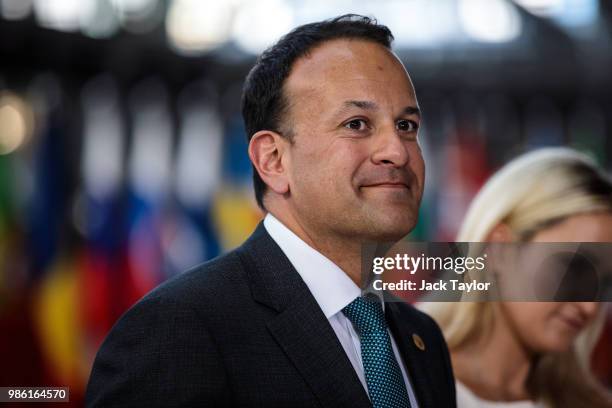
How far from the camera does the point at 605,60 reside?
509 centimetres

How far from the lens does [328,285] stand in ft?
5.29

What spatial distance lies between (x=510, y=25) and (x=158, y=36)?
2.16 meters

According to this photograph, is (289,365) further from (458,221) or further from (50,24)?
(50,24)

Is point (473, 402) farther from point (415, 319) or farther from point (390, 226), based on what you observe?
point (390, 226)

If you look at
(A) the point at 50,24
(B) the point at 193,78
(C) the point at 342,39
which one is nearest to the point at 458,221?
Answer: (B) the point at 193,78

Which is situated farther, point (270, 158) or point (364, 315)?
point (270, 158)

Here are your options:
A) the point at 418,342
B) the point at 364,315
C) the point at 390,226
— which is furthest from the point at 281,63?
the point at 418,342

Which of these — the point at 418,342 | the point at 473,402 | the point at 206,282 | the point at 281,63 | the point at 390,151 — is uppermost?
the point at 281,63

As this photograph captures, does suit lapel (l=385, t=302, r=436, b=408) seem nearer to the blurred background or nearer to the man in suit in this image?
the man in suit

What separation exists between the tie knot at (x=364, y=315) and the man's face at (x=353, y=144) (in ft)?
0.42

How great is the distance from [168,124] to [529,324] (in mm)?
3297

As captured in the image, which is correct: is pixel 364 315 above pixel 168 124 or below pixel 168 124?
below

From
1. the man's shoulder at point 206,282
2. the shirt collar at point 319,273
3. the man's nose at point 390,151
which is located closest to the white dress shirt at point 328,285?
the shirt collar at point 319,273

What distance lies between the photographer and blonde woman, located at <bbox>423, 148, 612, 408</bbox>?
214 cm
